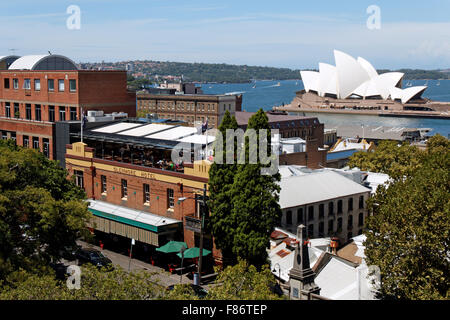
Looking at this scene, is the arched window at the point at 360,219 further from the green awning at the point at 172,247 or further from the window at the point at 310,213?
the green awning at the point at 172,247

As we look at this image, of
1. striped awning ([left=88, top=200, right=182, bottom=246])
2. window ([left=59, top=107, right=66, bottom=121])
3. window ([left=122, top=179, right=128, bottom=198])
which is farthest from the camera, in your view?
window ([left=59, top=107, right=66, bottom=121])

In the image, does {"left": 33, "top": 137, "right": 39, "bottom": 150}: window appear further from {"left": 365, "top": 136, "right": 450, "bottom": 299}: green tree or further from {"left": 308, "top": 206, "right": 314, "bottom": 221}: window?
{"left": 365, "top": 136, "right": 450, "bottom": 299}: green tree

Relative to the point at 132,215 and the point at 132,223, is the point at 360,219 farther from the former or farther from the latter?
the point at 132,223

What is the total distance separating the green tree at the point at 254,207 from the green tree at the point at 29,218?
7.92 metres

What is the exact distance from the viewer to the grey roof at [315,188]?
4050 cm

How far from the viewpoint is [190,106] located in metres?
121

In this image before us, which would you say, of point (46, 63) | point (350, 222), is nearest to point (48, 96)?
point (46, 63)

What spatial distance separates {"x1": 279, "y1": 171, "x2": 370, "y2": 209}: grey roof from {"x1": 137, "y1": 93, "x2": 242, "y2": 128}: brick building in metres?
66.5

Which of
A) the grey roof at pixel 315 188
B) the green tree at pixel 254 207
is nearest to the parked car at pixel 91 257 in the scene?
the green tree at pixel 254 207

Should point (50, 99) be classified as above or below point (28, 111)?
above

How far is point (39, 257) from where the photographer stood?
23859 mm

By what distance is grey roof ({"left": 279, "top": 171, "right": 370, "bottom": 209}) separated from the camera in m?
40.5

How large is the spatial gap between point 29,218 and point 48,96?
3099cm

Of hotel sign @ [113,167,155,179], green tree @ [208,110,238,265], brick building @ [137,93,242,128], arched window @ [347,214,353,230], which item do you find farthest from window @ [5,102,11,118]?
brick building @ [137,93,242,128]
